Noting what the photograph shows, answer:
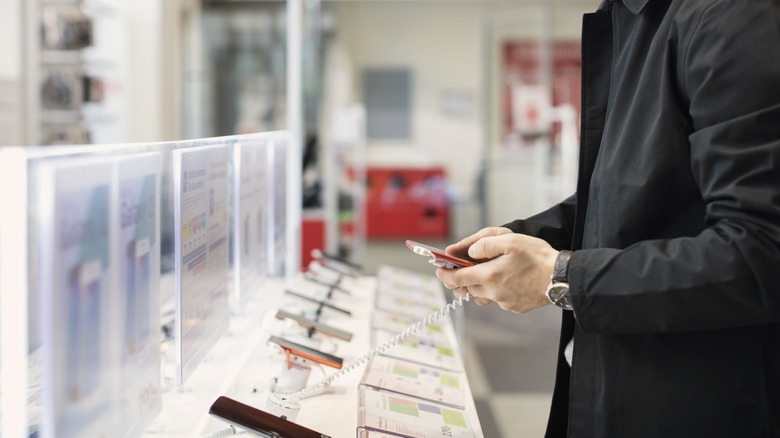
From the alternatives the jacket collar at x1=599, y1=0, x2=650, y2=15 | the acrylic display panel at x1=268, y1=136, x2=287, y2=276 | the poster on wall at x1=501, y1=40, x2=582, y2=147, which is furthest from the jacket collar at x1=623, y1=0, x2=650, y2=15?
the poster on wall at x1=501, y1=40, x2=582, y2=147

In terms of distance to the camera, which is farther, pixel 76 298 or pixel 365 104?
pixel 365 104

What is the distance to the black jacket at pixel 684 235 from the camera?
0.95 meters

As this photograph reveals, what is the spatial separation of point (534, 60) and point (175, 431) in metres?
7.23

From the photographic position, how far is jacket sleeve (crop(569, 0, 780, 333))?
3.10ft

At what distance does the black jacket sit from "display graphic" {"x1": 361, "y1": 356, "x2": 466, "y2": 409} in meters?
0.40

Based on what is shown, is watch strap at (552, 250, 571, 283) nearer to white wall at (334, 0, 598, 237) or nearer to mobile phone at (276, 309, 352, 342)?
mobile phone at (276, 309, 352, 342)

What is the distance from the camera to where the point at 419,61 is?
1139 centimetres

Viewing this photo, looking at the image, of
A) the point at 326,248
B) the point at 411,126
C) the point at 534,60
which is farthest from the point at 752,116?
the point at 411,126

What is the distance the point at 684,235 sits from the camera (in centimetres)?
109

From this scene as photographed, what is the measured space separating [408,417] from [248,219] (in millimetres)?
681

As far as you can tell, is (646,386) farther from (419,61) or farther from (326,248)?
(419,61)

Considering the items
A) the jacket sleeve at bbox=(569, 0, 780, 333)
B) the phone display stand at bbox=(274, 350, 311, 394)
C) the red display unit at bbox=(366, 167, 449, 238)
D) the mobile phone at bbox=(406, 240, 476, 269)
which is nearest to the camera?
the jacket sleeve at bbox=(569, 0, 780, 333)

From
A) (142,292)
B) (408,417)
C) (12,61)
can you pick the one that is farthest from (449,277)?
(12,61)

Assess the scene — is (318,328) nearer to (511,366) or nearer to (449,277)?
(449,277)
